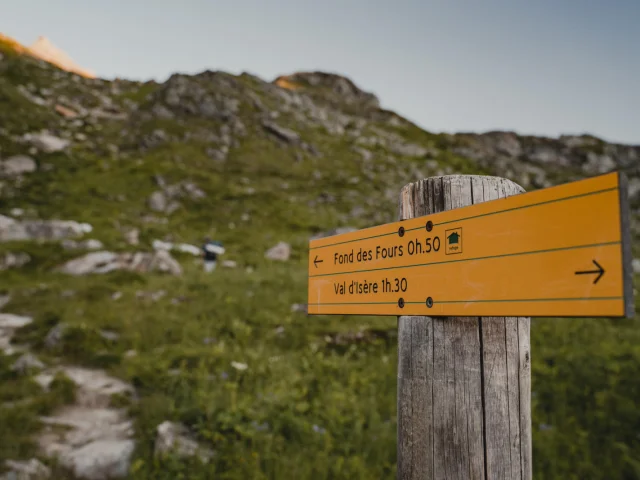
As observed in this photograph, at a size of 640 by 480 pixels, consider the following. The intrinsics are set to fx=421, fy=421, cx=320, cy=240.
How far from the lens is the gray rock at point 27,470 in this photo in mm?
3623

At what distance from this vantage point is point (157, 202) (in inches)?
848

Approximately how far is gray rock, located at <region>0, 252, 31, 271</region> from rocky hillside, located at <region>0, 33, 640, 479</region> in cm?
7

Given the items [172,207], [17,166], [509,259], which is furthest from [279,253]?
[17,166]

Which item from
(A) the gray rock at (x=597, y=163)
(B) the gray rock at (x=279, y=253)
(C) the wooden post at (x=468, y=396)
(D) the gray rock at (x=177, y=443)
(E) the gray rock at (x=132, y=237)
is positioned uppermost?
(A) the gray rock at (x=597, y=163)

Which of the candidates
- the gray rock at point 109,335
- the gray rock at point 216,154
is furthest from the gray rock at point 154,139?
the gray rock at point 109,335

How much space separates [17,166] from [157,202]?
7320 millimetres

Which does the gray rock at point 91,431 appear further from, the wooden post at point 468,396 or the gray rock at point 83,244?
the gray rock at point 83,244

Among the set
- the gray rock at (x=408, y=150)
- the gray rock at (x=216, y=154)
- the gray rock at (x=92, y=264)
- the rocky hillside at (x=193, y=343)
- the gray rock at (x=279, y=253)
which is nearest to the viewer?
the rocky hillside at (x=193, y=343)

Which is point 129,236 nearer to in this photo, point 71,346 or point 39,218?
point 39,218

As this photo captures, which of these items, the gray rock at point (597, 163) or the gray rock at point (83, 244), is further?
the gray rock at point (597, 163)

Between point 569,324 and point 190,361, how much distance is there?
6421 mm

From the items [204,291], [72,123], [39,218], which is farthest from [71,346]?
[72,123]

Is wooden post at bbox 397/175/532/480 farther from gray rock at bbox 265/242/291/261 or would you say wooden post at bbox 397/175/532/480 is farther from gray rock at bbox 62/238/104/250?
gray rock at bbox 62/238/104/250

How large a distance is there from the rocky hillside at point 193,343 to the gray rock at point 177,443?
0.02 meters
